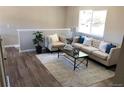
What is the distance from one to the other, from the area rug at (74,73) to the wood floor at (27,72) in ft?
0.63

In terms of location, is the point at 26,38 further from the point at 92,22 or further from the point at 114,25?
the point at 114,25

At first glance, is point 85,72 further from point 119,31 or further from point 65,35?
point 65,35

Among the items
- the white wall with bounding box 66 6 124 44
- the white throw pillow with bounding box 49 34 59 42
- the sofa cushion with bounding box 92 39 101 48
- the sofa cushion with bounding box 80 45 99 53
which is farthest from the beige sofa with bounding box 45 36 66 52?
the white wall with bounding box 66 6 124 44

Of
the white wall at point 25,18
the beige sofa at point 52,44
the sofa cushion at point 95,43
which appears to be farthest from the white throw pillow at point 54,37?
the sofa cushion at point 95,43

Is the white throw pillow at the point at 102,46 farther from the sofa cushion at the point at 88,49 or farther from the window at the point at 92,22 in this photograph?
the window at the point at 92,22

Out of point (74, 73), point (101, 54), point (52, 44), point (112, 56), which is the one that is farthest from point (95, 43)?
point (74, 73)

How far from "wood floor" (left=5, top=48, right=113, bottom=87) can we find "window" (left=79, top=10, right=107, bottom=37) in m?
2.52

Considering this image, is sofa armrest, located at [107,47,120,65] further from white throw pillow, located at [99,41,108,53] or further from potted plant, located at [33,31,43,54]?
potted plant, located at [33,31,43,54]

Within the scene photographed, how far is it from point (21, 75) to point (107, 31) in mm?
3403

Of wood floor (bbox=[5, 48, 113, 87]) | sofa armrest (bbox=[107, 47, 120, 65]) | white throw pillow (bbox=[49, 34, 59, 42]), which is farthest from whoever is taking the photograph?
white throw pillow (bbox=[49, 34, 59, 42])

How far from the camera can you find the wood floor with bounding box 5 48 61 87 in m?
3.08

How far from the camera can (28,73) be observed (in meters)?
3.55

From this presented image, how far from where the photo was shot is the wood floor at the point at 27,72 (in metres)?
3.08
